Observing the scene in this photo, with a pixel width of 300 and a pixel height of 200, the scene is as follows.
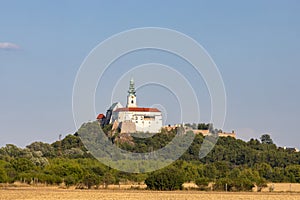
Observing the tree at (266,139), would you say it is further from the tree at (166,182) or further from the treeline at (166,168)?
the tree at (166,182)

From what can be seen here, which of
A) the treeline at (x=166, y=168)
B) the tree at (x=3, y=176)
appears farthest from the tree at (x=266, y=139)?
the tree at (x=3, y=176)

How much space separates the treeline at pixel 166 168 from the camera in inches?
3130

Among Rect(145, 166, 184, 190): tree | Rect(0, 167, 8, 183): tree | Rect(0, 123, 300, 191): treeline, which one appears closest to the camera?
Rect(145, 166, 184, 190): tree

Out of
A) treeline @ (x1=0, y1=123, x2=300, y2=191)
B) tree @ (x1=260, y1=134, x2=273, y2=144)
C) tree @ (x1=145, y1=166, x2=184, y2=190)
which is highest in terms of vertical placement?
tree @ (x1=260, y1=134, x2=273, y2=144)

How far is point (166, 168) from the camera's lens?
4114 inches

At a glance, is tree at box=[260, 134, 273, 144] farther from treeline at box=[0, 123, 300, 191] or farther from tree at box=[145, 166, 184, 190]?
tree at box=[145, 166, 184, 190]

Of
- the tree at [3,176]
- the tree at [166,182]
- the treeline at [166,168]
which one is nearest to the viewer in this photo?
the tree at [166,182]

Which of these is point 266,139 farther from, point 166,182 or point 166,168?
point 166,182

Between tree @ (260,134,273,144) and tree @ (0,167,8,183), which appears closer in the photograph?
tree @ (0,167,8,183)

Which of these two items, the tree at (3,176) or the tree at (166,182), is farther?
the tree at (3,176)

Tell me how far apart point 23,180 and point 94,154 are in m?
50.4

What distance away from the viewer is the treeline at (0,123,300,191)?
79.5 m

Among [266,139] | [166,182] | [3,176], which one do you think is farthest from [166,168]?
[266,139]

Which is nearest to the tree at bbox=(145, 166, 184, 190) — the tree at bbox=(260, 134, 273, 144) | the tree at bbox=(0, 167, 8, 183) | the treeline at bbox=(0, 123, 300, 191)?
the treeline at bbox=(0, 123, 300, 191)
